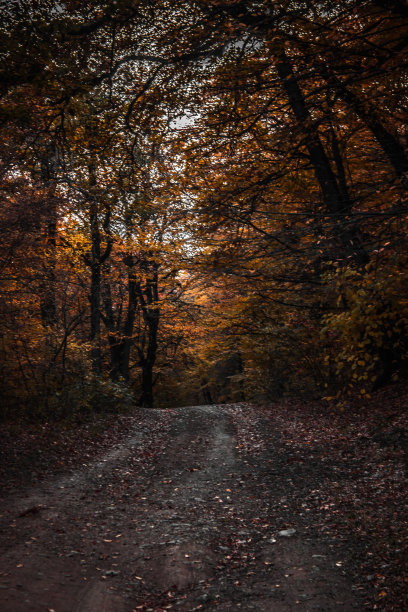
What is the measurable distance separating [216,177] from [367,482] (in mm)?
7340

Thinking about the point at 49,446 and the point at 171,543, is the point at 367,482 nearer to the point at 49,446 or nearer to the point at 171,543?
the point at 171,543

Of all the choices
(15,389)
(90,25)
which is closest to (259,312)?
(15,389)

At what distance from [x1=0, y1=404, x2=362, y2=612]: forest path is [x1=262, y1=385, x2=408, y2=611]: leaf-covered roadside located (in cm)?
28

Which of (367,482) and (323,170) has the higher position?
(323,170)

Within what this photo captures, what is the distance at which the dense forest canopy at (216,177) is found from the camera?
212 inches

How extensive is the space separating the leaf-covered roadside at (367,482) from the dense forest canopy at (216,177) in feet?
4.45

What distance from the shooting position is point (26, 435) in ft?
33.9

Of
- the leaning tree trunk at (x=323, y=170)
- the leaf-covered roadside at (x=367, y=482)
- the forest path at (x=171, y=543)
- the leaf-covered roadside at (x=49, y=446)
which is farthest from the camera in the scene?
the leaf-covered roadside at (x=49, y=446)

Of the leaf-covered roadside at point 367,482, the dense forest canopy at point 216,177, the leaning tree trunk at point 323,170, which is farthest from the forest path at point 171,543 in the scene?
the leaning tree trunk at point 323,170

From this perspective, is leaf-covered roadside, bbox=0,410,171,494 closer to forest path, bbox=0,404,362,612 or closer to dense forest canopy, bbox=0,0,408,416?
forest path, bbox=0,404,362,612

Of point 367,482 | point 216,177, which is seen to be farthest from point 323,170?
point 367,482

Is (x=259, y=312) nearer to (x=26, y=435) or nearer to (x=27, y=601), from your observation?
(x=26, y=435)

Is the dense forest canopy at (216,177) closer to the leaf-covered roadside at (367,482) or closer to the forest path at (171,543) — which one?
the leaf-covered roadside at (367,482)

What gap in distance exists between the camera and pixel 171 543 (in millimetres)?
5473
